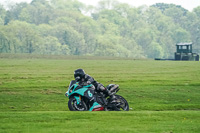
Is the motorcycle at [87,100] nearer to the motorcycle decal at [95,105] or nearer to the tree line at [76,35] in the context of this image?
the motorcycle decal at [95,105]

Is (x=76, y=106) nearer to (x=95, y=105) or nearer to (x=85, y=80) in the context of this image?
(x=95, y=105)

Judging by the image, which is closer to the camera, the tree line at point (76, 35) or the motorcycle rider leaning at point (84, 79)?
the motorcycle rider leaning at point (84, 79)

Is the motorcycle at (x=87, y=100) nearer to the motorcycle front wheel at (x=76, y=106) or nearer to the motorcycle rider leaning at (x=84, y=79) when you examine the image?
the motorcycle front wheel at (x=76, y=106)

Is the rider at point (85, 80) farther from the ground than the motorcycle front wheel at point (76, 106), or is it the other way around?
the rider at point (85, 80)

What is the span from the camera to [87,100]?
18594 millimetres

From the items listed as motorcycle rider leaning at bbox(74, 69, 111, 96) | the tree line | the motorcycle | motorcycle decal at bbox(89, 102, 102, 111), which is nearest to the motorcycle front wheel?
the motorcycle

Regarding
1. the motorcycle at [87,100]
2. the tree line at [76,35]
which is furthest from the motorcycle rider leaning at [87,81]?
the tree line at [76,35]

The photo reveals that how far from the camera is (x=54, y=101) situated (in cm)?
2611

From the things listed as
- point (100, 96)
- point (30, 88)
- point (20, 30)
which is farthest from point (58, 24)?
point (100, 96)

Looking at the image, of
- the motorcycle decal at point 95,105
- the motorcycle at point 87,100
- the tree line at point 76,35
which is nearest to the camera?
the motorcycle at point 87,100

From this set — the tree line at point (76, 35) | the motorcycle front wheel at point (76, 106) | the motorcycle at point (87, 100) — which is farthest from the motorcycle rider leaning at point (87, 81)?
the tree line at point (76, 35)

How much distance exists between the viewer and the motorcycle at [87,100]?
1841cm

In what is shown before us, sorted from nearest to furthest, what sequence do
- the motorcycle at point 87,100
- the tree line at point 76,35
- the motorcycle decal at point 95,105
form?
1. the motorcycle at point 87,100
2. the motorcycle decal at point 95,105
3. the tree line at point 76,35

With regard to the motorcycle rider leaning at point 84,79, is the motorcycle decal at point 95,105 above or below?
below
